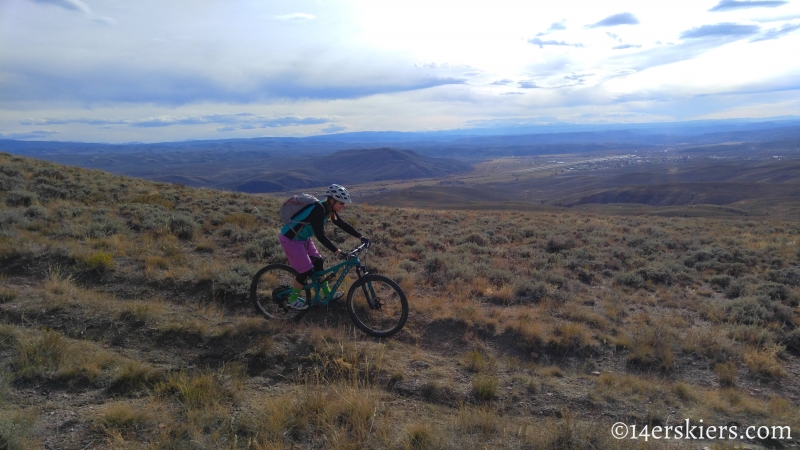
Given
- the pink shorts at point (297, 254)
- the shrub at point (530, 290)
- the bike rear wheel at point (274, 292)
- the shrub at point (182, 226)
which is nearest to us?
the pink shorts at point (297, 254)

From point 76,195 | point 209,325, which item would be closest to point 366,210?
point 76,195

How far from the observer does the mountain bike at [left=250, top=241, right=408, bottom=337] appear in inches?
241

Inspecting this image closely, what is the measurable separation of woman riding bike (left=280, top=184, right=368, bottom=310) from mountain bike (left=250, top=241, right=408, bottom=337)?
115 millimetres

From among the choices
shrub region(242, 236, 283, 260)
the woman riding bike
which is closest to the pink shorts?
the woman riding bike

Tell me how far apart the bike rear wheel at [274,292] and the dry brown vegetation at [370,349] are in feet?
0.89

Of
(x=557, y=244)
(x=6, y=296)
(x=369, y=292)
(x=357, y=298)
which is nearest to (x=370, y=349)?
(x=369, y=292)

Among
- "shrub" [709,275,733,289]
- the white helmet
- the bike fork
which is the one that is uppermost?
the white helmet

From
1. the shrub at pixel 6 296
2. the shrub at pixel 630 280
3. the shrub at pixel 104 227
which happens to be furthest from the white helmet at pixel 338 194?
the shrub at pixel 630 280

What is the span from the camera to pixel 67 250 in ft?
26.4

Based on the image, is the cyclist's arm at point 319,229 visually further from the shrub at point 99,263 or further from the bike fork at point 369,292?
the shrub at point 99,263

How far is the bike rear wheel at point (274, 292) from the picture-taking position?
6.38m

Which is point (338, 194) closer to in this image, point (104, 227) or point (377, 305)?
point (377, 305)

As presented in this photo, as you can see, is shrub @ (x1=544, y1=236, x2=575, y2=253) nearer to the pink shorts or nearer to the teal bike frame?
the teal bike frame

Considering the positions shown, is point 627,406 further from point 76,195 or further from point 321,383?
point 76,195
